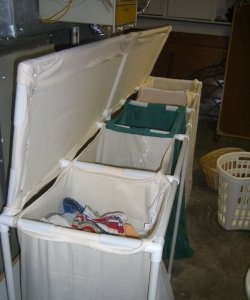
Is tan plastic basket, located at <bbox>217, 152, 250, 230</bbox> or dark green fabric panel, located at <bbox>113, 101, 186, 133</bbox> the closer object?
dark green fabric panel, located at <bbox>113, 101, 186, 133</bbox>

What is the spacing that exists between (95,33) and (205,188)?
5.34 ft

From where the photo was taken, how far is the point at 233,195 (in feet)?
6.73

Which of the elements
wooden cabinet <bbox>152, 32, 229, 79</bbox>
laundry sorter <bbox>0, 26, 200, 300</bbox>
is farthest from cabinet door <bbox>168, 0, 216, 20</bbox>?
laundry sorter <bbox>0, 26, 200, 300</bbox>

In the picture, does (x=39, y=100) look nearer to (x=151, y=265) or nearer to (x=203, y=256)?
(x=151, y=265)

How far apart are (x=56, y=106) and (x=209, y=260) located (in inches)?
57.9

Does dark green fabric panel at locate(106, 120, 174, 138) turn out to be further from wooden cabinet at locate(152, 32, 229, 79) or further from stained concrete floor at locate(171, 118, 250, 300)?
wooden cabinet at locate(152, 32, 229, 79)

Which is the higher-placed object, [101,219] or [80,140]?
[80,140]

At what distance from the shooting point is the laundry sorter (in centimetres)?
77

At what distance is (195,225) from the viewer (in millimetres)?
2258

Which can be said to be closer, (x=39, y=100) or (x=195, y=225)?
(x=39, y=100)

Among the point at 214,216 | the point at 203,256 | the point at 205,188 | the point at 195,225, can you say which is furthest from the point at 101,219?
the point at 205,188

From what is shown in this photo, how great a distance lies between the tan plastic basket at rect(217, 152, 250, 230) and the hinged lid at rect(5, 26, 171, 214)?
3.33ft

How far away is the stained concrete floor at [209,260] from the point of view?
174 centimetres

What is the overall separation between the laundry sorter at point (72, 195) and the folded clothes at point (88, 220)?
4cm
